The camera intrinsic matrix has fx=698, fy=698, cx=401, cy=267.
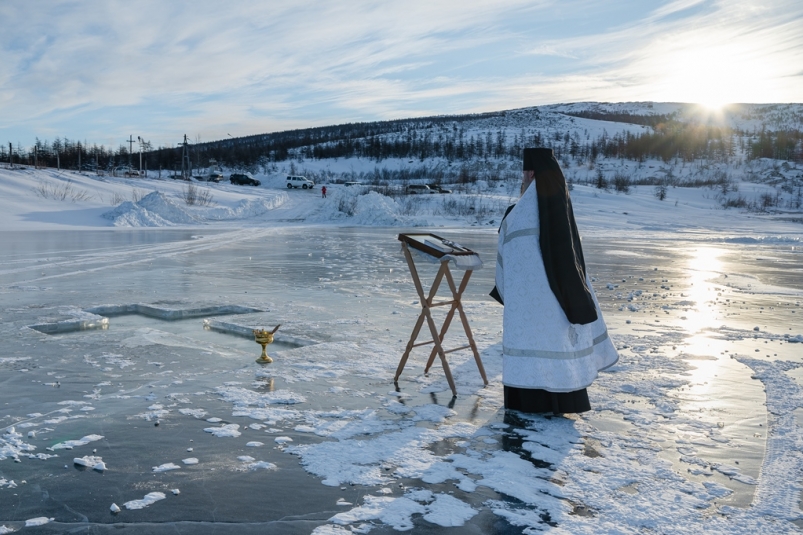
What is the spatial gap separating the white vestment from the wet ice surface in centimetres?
40

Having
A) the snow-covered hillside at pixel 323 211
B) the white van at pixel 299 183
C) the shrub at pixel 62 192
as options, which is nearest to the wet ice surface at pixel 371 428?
the snow-covered hillside at pixel 323 211

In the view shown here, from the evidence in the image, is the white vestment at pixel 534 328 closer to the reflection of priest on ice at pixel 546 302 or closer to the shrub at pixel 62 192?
the reflection of priest on ice at pixel 546 302

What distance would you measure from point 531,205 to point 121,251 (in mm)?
15978

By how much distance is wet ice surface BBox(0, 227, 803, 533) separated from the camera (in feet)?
Result: 12.5

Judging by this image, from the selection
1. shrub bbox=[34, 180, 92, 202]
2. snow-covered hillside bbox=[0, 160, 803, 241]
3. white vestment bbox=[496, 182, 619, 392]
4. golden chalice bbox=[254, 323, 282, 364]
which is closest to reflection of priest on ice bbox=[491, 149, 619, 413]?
white vestment bbox=[496, 182, 619, 392]

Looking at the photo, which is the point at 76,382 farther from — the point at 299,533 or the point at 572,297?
the point at 572,297

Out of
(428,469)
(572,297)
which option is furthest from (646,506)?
(572,297)

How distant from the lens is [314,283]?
13.1 metres

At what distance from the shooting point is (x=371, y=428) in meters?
5.13

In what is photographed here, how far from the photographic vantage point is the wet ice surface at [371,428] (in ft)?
12.5

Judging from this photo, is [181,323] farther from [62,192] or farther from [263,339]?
[62,192]

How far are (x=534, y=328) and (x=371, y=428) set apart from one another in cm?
143

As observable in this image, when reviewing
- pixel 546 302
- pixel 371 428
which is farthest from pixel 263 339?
pixel 546 302

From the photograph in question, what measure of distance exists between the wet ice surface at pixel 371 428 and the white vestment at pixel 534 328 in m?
0.40
